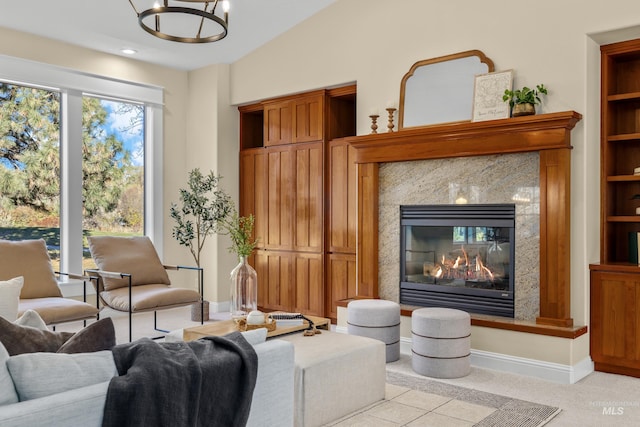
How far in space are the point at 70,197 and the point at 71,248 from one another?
0.53 metres

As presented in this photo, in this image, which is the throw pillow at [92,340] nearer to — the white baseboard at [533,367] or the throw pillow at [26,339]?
the throw pillow at [26,339]

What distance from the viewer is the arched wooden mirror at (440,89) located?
4500 mm

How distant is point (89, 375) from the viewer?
1681mm

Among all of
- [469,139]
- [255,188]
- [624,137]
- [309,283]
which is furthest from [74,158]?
[624,137]

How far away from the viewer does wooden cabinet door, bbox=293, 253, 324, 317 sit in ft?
18.9

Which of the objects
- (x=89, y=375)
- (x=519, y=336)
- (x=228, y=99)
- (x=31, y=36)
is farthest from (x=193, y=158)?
(x=89, y=375)

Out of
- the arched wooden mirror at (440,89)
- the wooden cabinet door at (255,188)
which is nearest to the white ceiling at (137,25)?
the wooden cabinet door at (255,188)

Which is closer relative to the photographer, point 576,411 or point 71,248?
point 576,411

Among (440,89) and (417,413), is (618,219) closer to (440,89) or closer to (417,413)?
(440,89)

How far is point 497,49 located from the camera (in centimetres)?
439

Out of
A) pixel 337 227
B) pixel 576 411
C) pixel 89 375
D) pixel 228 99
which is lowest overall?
pixel 576 411

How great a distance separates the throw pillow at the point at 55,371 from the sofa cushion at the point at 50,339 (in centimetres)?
10

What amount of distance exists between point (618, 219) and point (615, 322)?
2.47ft

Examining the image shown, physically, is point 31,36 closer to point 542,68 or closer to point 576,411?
point 542,68
